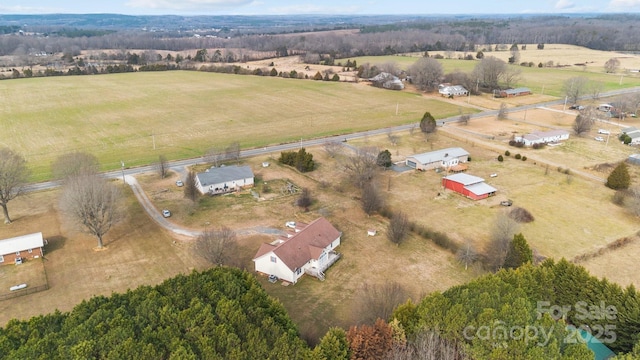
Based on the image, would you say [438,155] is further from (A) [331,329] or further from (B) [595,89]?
(B) [595,89]

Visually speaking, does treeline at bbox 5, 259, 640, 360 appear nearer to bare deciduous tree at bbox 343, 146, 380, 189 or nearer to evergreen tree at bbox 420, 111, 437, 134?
bare deciduous tree at bbox 343, 146, 380, 189

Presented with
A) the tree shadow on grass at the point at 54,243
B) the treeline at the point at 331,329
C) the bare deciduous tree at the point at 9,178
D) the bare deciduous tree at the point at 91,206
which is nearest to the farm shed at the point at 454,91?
the treeline at the point at 331,329

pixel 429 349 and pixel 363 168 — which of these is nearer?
pixel 429 349

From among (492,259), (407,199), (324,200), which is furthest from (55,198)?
(492,259)

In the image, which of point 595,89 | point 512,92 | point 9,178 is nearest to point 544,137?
point 512,92

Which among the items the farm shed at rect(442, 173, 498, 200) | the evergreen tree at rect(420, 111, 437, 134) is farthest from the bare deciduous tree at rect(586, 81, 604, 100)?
the farm shed at rect(442, 173, 498, 200)
